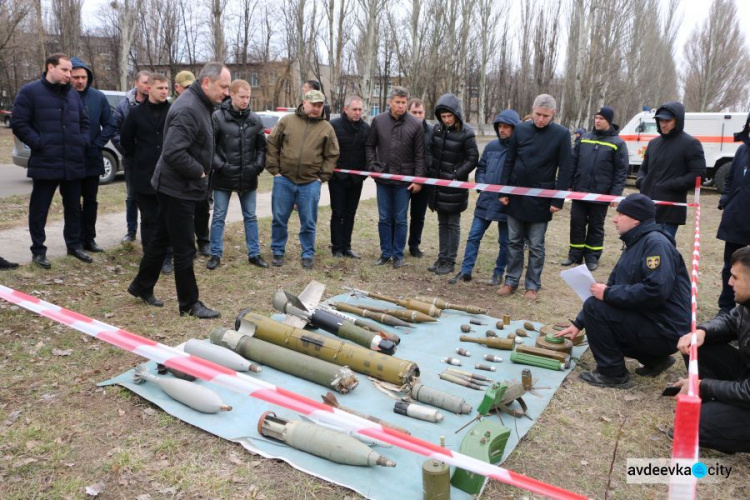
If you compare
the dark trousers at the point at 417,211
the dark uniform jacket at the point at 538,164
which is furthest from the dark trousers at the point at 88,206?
the dark uniform jacket at the point at 538,164

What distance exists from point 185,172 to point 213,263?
2287 millimetres

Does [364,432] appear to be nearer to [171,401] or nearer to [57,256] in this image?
[171,401]

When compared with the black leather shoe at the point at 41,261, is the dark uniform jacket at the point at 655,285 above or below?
above

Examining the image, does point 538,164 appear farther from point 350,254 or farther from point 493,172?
point 350,254

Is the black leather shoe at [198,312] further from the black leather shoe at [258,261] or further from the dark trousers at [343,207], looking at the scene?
Answer: the dark trousers at [343,207]

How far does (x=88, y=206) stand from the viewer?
6.90 metres

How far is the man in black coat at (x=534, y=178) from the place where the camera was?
617cm

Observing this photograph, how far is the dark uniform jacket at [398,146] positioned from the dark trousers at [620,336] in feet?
11.1

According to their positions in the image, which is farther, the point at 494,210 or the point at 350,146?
the point at 350,146

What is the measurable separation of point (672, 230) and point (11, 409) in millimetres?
6995

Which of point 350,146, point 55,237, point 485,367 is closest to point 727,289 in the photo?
point 485,367

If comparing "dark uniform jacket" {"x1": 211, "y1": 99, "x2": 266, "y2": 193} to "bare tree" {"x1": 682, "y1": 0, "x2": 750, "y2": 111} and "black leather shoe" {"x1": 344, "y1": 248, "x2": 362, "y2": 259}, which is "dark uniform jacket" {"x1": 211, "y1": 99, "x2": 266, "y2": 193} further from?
"bare tree" {"x1": 682, "y1": 0, "x2": 750, "y2": 111}

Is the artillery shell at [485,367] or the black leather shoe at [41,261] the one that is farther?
the black leather shoe at [41,261]

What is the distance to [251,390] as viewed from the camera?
263 centimetres
